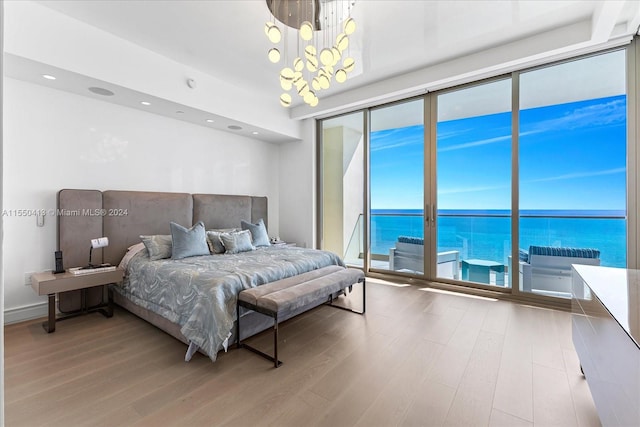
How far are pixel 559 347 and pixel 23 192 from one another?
5.36 meters

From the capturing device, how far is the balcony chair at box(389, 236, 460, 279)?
4.32m

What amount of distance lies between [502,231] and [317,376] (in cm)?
324

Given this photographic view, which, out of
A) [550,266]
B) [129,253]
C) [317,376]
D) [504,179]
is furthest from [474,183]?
[129,253]

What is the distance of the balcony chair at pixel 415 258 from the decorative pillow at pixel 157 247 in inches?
133

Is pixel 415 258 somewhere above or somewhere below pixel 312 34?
below

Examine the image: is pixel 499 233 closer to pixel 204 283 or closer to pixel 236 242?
pixel 236 242

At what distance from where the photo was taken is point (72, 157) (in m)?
3.34

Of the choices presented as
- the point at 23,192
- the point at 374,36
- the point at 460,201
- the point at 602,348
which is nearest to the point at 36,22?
the point at 23,192

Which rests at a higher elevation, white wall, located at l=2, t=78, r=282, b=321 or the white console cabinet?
white wall, located at l=2, t=78, r=282, b=321

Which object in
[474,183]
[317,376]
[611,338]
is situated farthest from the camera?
[474,183]

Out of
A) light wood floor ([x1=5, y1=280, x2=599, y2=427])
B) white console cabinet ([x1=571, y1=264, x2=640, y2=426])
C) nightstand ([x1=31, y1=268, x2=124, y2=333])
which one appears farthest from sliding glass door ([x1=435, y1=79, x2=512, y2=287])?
nightstand ([x1=31, y1=268, x2=124, y2=333])

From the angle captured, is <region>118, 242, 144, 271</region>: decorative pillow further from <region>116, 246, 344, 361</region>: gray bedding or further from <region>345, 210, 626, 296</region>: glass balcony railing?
<region>345, 210, 626, 296</region>: glass balcony railing

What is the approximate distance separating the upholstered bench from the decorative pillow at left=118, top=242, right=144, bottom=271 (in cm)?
181

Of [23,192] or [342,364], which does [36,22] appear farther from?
[342,364]
